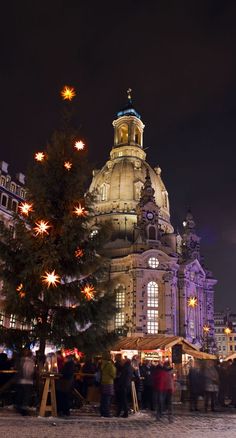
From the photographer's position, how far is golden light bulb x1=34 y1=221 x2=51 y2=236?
20.4m

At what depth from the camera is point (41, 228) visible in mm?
20375

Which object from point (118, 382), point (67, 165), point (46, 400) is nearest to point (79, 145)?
point (67, 165)

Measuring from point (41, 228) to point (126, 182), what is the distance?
74.7m

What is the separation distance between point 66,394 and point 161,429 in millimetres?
4251

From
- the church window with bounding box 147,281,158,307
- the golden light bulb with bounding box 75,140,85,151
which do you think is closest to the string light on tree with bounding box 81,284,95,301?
the golden light bulb with bounding box 75,140,85,151

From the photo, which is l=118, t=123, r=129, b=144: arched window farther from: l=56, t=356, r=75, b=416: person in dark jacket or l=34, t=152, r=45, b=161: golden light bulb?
l=56, t=356, r=75, b=416: person in dark jacket

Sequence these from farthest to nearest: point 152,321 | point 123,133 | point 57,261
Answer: point 123,133
point 152,321
point 57,261

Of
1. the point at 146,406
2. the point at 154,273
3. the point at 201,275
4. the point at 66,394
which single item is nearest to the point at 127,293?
the point at 154,273

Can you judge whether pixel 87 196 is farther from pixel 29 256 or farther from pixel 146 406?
pixel 146 406

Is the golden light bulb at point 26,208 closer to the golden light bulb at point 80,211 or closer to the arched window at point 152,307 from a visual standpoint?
the golden light bulb at point 80,211

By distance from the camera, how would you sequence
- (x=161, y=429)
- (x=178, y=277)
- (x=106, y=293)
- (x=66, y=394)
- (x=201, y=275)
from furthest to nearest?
(x=201, y=275) → (x=178, y=277) → (x=106, y=293) → (x=66, y=394) → (x=161, y=429)

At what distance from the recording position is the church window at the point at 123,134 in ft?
354

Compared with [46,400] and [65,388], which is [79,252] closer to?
[65,388]

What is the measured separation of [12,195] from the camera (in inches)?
2098
